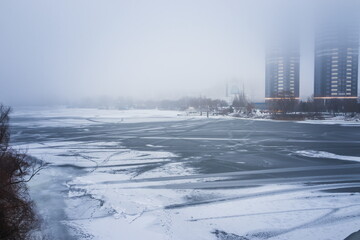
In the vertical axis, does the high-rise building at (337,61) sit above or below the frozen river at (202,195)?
above

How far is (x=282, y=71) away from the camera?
7387 inches

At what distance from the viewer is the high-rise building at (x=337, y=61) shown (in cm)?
15800

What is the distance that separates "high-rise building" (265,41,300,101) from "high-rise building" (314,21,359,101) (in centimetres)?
1513

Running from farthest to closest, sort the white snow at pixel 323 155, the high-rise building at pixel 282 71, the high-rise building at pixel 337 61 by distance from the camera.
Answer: the high-rise building at pixel 282 71 < the high-rise building at pixel 337 61 < the white snow at pixel 323 155

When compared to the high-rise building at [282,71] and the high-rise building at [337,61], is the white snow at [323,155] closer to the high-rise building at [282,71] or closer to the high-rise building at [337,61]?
the high-rise building at [337,61]

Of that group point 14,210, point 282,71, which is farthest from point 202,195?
point 282,71

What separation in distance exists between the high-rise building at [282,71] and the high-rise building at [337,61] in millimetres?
15126

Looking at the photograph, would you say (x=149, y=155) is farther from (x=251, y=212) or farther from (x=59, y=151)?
(x=251, y=212)

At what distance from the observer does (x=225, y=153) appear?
18.3 metres

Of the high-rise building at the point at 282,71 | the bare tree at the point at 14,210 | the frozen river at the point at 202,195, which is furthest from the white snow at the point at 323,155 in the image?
the high-rise building at the point at 282,71

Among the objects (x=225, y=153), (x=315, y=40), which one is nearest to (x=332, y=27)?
(x=315, y=40)

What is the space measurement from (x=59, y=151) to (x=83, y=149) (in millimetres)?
1749

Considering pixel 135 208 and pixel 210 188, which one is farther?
pixel 210 188

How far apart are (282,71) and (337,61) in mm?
34546
